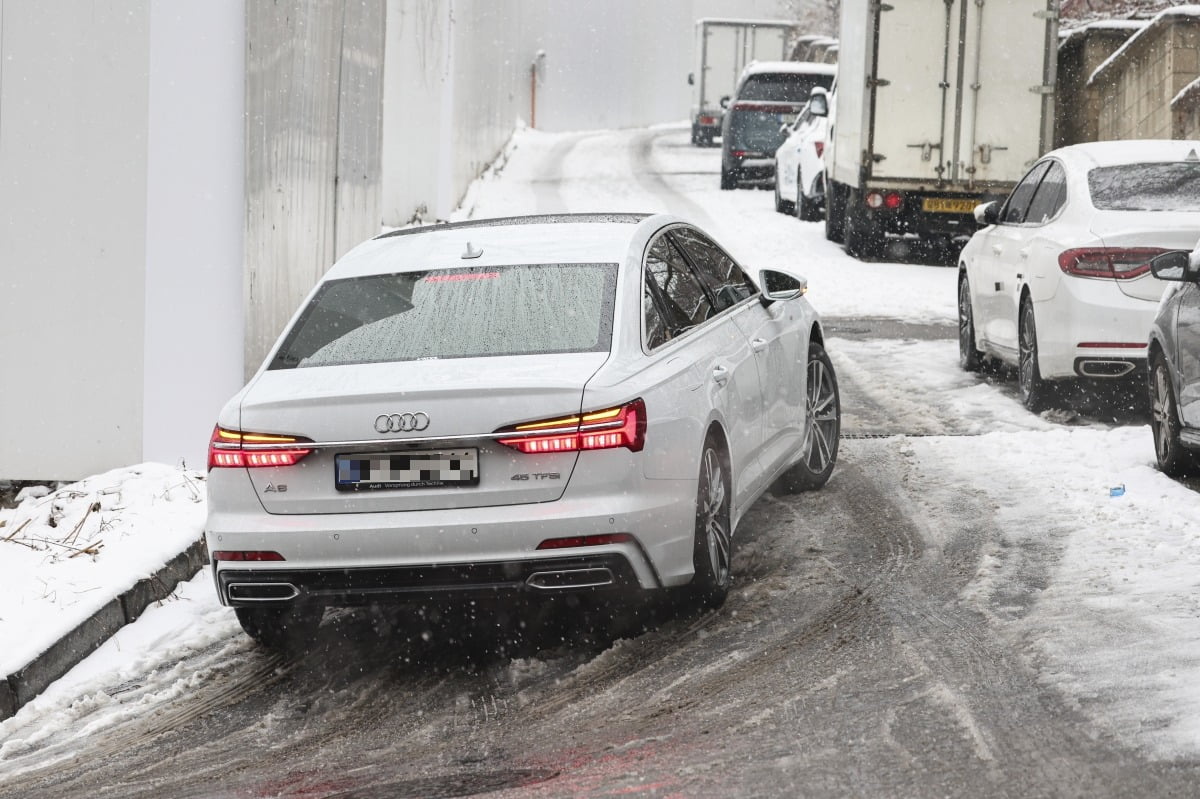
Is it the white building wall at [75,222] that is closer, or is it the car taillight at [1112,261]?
the white building wall at [75,222]

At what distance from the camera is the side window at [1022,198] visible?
11.7m

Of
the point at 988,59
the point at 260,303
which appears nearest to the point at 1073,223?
the point at 260,303

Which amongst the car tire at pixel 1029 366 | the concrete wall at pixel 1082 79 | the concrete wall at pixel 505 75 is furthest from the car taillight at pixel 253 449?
the concrete wall at pixel 1082 79

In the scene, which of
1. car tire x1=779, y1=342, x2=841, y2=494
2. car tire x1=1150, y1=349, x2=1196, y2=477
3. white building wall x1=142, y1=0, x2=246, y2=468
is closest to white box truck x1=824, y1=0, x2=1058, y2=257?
car tire x1=1150, y1=349, x2=1196, y2=477

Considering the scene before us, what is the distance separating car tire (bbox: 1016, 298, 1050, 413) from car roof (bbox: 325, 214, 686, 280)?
4.02m

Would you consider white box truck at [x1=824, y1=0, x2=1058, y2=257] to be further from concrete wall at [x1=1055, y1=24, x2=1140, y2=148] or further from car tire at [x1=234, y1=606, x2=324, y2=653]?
car tire at [x1=234, y1=606, x2=324, y2=653]

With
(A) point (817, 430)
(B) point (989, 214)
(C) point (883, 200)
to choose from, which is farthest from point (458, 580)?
(C) point (883, 200)

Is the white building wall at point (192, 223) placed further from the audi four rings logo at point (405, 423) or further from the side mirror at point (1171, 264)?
the side mirror at point (1171, 264)

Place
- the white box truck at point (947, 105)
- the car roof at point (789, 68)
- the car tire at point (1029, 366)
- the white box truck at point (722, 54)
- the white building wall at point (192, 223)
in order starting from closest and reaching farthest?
the white building wall at point (192, 223)
the car tire at point (1029, 366)
the white box truck at point (947, 105)
the car roof at point (789, 68)
the white box truck at point (722, 54)

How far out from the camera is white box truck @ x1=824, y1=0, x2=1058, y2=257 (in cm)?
1928

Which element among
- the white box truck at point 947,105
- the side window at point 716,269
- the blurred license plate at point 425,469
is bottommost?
the blurred license plate at point 425,469

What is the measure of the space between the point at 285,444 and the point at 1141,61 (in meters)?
18.7

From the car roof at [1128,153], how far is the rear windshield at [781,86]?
19420mm

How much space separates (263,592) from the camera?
5781mm
